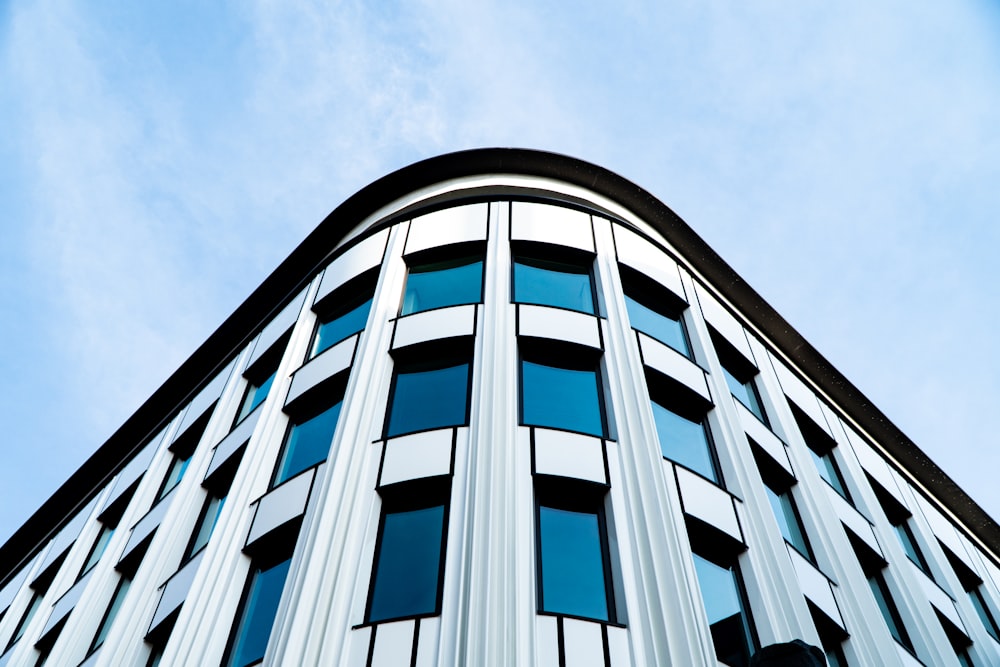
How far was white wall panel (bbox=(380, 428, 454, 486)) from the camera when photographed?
13.7 metres

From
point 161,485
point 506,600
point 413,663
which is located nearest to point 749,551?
point 506,600

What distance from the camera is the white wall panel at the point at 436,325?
16.7 m

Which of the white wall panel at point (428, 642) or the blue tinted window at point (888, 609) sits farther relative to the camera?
the blue tinted window at point (888, 609)

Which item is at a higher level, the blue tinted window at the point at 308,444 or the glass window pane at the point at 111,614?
the blue tinted window at the point at 308,444

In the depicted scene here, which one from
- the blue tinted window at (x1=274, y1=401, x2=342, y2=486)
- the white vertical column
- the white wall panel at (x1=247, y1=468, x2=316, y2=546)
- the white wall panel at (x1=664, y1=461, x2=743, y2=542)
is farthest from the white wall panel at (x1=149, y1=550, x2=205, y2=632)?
the white wall panel at (x1=664, y1=461, x2=743, y2=542)

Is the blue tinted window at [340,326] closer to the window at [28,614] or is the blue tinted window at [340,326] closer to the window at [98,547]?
the window at [98,547]

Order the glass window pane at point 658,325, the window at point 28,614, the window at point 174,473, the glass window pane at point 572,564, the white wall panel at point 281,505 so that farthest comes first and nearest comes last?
the window at point 28,614
the window at point 174,473
the glass window pane at point 658,325
the white wall panel at point 281,505
the glass window pane at point 572,564

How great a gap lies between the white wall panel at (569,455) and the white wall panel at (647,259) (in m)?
7.41

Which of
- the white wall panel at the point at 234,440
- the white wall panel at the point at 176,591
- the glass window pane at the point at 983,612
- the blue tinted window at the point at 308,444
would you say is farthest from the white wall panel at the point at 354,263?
the glass window pane at the point at 983,612

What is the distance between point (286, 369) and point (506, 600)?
10030 mm

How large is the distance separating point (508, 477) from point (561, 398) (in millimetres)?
A: 3043

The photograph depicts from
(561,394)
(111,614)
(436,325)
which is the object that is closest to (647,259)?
(561,394)

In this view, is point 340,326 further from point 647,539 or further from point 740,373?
point 740,373

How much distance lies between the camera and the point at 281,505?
14.8m
